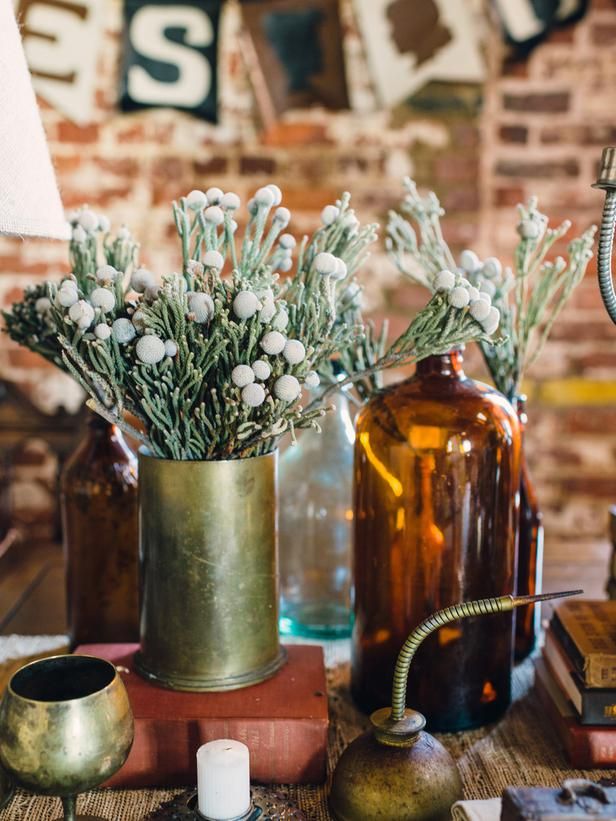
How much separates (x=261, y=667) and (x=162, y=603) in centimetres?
11

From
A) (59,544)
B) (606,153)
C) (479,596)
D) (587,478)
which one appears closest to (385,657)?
(479,596)

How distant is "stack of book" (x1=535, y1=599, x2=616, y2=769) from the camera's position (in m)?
0.77

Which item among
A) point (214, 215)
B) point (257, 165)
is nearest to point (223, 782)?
point (214, 215)

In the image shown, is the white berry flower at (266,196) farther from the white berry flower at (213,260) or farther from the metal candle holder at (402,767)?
the metal candle holder at (402,767)

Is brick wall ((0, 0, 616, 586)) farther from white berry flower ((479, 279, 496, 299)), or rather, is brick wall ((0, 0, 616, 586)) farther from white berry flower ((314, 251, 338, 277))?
white berry flower ((314, 251, 338, 277))

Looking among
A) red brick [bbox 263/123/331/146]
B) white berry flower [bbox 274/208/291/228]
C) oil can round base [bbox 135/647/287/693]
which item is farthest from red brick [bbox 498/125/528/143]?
oil can round base [bbox 135/647/287/693]

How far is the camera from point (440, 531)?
2.68ft

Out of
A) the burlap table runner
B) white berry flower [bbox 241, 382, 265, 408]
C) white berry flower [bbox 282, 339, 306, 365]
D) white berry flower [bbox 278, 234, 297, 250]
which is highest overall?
white berry flower [bbox 278, 234, 297, 250]

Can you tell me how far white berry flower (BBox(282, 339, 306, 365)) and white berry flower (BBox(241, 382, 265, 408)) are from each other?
0.03m

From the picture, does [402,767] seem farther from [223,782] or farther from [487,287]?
[487,287]

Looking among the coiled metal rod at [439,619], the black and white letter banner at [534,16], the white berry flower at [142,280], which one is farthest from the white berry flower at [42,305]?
the black and white letter banner at [534,16]

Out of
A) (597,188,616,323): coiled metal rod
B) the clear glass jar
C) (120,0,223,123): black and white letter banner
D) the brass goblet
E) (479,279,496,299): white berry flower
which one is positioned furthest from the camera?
A: (120,0,223,123): black and white letter banner

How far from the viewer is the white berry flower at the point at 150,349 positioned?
70cm

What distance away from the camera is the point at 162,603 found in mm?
791
